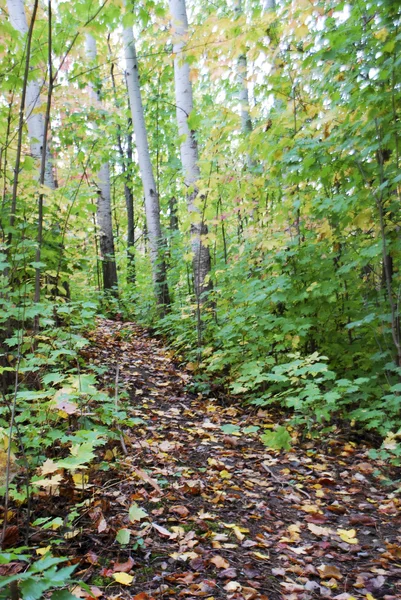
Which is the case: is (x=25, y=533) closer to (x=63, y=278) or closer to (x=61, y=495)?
(x=61, y=495)

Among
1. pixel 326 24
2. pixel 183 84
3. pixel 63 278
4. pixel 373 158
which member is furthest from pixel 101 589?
pixel 183 84

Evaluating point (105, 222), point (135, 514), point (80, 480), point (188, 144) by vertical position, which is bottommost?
point (135, 514)

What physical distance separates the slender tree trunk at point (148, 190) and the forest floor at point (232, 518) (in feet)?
12.3

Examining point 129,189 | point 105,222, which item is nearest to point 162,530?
point 105,222

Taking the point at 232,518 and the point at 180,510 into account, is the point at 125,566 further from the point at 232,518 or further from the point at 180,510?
the point at 232,518

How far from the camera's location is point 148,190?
8.06 metres

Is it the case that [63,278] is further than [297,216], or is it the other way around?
[297,216]

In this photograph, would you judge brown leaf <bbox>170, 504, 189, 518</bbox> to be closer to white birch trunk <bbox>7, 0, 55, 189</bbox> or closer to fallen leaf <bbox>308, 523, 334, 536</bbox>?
fallen leaf <bbox>308, 523, 334, 536</bbox>

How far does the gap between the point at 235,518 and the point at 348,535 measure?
27.6 inches

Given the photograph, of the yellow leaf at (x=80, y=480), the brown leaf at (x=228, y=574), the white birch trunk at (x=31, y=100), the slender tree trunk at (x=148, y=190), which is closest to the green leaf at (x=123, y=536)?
the yellow leaf at (x=80, y=480)

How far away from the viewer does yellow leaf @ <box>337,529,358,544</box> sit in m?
2.38

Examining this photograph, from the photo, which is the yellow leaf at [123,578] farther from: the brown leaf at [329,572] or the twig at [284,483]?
the twig at [284,483]

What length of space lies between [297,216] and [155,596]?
3934 millimetres

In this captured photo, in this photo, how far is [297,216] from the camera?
4.62 metres
